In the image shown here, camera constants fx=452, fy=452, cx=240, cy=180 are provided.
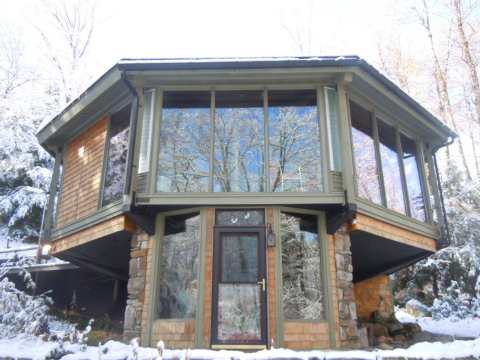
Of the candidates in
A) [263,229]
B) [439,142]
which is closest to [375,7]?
[439,142]

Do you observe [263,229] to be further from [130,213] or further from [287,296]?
[130,213]

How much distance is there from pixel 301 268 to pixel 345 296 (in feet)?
2.34

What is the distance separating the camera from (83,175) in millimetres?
8258

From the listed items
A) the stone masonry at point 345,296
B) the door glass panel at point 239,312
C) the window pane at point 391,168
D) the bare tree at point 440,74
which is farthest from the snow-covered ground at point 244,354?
the bare tree at point 440,74

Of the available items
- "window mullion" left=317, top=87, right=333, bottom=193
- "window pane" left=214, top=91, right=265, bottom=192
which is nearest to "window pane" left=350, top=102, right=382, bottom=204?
"window mullion" left=317, top=87, right=333, bottom=193

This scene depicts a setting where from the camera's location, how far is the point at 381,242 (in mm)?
7590

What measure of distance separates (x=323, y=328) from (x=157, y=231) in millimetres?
2691

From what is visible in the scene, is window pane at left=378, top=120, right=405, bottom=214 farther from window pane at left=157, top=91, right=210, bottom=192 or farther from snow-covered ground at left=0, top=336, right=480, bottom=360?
snow-covered ground at left=0, top=336, right=480, bottom=360

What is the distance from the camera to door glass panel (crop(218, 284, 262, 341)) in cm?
579

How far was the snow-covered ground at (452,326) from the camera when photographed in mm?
8821

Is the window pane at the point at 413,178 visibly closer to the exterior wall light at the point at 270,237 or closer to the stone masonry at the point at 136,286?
the exterior wall light at the point at 270,237

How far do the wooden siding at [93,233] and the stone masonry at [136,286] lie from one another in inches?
10.2

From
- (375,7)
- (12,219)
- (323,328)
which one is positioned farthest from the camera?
(375,7)

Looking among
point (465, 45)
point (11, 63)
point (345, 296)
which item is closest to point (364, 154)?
point (345, 296)
